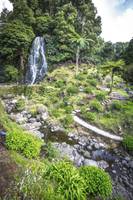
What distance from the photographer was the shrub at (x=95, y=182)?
30.6 feet

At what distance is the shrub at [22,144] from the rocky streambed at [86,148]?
320 centimetres

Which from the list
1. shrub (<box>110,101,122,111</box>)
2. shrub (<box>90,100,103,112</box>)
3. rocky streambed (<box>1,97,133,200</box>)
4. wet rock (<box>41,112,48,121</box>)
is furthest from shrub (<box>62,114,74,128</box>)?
shrub (<box>110,101,122,111</box>)

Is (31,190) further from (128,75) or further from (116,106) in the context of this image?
(128,75)

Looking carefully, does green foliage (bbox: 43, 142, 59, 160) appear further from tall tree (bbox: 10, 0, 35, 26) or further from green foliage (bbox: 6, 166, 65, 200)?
tall tree (bbox: 10, 0, 35, 26)

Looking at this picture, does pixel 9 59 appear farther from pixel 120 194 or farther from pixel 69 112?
pixel 120 194

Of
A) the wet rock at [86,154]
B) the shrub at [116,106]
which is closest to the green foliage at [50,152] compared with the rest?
the wet rock at [86,154]

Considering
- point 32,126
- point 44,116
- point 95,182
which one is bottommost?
point 32,126

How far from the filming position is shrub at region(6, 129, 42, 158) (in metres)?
11.1

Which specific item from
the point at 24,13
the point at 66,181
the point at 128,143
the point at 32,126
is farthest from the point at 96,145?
the point at 24,13

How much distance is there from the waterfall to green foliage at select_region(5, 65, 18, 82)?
221cm

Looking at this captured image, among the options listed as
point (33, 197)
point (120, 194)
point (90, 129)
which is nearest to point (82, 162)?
point (120, 194)

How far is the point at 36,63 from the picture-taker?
103ft

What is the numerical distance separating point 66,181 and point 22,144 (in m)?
4.17

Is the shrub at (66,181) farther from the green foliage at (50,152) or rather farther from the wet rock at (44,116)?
the wet rock at (44,116)
